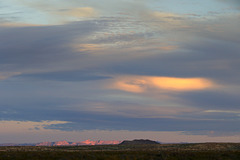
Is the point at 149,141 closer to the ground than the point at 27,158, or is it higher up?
higher up

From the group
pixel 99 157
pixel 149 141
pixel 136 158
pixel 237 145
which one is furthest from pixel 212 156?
pixel 149 141

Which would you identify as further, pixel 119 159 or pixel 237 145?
pixel 237 145

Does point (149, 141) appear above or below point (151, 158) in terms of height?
above

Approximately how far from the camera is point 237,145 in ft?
287

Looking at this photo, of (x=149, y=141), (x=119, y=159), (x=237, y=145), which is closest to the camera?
(x=119, y=159)

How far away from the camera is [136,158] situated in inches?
1916

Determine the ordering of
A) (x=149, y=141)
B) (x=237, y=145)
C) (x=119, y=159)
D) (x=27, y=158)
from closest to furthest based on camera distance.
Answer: (x=119, y=159) → (x=27, y=158) → (x=237, y=145) → (x=149, y=141)

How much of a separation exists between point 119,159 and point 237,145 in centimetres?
4932

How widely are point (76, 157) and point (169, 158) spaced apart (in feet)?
42.5

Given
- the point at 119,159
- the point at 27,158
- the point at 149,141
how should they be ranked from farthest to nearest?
1. the point at 149,141
2. the point at 27,158
3. the point at 119,159

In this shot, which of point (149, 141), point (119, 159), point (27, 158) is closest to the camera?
point (119, 159)

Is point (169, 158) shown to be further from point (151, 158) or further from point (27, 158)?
point (27, 158)

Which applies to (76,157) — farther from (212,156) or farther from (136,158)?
(212,156)

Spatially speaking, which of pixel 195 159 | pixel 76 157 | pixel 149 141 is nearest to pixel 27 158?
pixel 76 157
